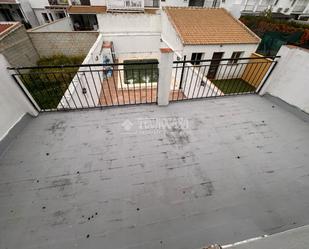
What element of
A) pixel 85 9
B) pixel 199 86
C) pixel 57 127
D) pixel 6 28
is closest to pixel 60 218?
pixel 57 127

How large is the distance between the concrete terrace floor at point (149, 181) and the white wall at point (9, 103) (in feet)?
0.79

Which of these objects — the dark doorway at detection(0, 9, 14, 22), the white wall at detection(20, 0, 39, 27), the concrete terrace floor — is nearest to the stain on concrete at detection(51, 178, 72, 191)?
the concrete terrace floor

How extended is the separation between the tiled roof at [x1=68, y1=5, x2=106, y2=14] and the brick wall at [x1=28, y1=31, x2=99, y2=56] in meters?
4.50

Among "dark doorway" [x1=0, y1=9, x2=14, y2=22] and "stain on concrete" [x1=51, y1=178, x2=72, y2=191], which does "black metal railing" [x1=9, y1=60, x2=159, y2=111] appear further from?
"dark doorway" [x1=0, y1=9, x2=14, y2=22]

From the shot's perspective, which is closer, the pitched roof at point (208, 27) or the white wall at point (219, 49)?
the white wall at point (219, 49)

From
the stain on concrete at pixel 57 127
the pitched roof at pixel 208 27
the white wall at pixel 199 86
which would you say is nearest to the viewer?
the stain on concrete at pixel 57 127

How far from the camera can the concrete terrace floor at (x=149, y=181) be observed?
1.59m

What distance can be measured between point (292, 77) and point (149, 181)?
11.0ft

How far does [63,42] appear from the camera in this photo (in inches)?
369

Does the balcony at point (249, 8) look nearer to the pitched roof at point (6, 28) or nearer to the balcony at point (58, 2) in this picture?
the balcony at point (58, 2)

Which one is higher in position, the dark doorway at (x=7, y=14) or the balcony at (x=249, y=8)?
the balcony at (x=249, y=8)

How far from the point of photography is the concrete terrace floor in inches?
62.5

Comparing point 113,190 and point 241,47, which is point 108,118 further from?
point 241,47

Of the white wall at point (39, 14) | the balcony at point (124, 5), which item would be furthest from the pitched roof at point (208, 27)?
the white wall at point (39, 14)
